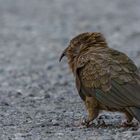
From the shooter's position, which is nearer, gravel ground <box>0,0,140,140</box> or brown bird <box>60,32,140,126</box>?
brown bird <box>60,32,140,126</box>

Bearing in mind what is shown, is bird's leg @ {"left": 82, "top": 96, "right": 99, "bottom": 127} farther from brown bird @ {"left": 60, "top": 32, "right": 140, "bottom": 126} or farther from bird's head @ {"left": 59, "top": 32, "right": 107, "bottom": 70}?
bird's head @ {"left": 59, "top": 32, "right": 107, "bottom": 70}

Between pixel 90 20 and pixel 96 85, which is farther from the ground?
pixel 90 20

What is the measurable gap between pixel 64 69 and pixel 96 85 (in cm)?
690

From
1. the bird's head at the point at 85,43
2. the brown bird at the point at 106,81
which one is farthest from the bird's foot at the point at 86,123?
the bird's head at the point at 85,43

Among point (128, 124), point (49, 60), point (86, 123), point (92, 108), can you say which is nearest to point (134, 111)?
point (128, 124)

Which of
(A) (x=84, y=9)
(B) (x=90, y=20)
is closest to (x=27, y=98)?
(B) (x=90, y=20)

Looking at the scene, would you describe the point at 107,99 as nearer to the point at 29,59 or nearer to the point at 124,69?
the point at 124,69

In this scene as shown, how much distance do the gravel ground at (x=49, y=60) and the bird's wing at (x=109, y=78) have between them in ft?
1.28

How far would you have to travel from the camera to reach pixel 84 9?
30.4m

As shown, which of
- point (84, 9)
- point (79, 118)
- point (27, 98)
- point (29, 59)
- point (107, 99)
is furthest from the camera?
point (84, 9)

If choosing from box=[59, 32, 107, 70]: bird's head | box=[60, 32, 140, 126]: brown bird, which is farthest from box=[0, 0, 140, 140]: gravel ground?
box=[59, 32, 107, 70]: bird's head

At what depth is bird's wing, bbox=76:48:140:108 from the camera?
10.3m

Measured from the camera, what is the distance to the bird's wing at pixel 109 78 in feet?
33.9

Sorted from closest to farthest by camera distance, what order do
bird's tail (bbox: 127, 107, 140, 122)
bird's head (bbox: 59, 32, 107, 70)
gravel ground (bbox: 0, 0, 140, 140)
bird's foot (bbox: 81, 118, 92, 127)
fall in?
bird's tail (bbox: 127, 107, 140, 122) < gravel ground (bbox: 0, 0, 140, 140) < bird's foot (bbox: 81, 118, 92, 127) < bird's head (bbox: 59, 32, 107, 70)
